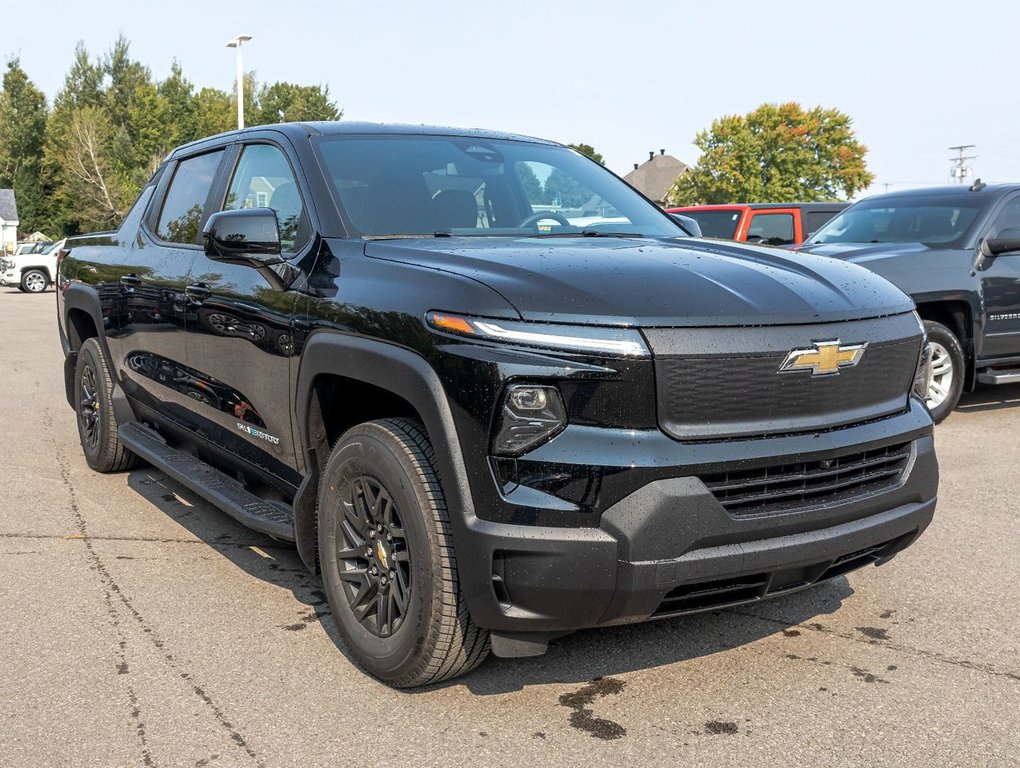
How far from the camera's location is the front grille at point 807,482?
292cm

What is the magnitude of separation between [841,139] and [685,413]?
68.8 m

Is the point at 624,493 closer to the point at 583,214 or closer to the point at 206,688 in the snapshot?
the point at 206,688

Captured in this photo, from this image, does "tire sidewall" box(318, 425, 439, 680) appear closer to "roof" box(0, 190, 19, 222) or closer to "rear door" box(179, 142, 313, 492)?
"rear door" box(179, 142, 313, 492)

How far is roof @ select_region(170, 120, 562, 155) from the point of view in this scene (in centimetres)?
422

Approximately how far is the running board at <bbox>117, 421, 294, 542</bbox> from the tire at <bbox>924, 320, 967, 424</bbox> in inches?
217

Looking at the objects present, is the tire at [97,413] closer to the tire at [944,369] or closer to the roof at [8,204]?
the tire at [944,369]

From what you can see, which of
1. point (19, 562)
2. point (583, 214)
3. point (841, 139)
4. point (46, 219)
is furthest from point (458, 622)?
point (46, 219)

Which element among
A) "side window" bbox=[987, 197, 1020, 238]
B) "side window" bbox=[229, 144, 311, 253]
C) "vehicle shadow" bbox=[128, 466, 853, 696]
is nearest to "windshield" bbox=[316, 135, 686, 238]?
"side window" bbox=[229, 144, 311, 253]

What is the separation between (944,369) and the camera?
788 centimetres

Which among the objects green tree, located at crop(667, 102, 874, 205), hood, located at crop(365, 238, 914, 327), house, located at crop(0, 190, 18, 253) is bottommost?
hood, located at crop(365, 238, 914, 327)

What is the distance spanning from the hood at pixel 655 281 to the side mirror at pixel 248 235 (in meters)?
0.43

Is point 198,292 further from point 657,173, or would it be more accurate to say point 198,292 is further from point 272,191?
point 657,173

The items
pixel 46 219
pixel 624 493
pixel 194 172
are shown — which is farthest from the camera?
pixel 46 219

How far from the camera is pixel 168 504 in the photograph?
561 centimetres
